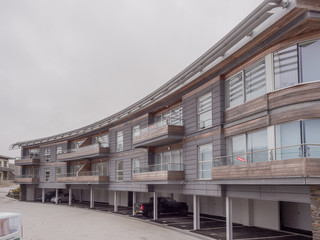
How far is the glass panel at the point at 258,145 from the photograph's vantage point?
13.8 meters

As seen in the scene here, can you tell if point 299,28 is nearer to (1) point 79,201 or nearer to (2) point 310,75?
(2) point 310,75

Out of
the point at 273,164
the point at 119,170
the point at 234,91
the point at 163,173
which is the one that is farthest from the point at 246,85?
the point at 119,170

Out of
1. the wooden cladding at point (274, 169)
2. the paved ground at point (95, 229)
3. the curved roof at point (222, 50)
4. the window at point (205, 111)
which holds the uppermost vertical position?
the curved roof at point (222, 50)

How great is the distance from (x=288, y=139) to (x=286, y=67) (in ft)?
9.31

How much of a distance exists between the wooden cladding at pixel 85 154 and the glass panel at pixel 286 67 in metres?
22.0

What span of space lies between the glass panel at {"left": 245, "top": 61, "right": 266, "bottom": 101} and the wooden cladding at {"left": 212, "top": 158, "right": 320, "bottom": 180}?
3.43 meters

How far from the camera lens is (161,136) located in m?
22.3

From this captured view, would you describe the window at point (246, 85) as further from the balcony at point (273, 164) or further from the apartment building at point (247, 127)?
the balcony at point (273, 164)

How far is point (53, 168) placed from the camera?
4384 centimetres

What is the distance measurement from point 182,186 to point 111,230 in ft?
16.9

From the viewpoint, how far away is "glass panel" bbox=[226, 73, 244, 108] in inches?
661

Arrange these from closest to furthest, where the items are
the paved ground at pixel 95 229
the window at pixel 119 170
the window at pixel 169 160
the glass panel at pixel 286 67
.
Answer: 1. the glass panel at pixel 286 67
2. the paved ground at pixel 95 229
3. the window at pixel 169 160
4. the window at pixel 119 170

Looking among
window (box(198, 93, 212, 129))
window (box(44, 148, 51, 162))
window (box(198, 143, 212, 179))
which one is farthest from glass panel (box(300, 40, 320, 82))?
window (box(44, 148, 51, 162))

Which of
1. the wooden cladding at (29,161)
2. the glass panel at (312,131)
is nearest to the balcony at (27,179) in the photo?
the wooden cladding at (29,161)
